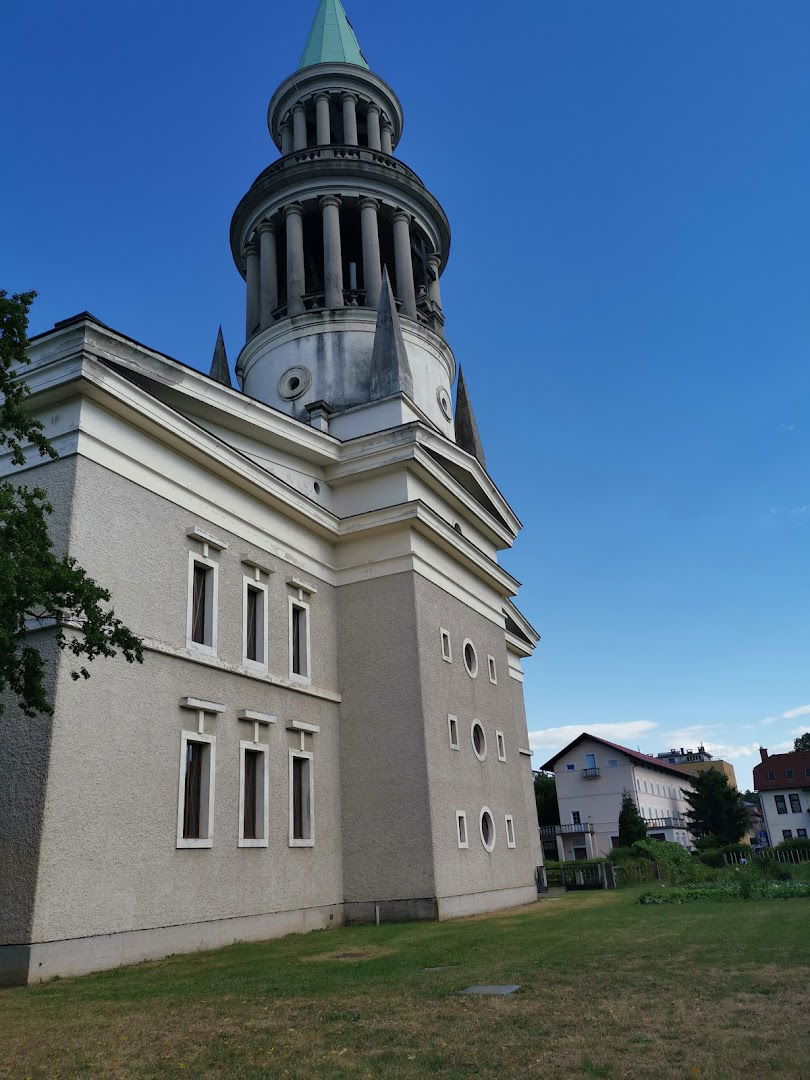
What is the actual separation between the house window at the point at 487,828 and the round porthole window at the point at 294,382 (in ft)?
46.7

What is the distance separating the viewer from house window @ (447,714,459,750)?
2242cm

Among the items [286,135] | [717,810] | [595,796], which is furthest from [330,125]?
[717,810]

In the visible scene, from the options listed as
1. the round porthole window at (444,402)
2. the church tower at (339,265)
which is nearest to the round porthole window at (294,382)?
the church tower at (339,265)

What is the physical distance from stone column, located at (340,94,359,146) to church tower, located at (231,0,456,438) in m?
0.06

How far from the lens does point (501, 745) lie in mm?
26188

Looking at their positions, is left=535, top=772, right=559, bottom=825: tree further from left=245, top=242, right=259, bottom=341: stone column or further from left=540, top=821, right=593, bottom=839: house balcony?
left=245, top=242, right=259, bottom=341: stone column

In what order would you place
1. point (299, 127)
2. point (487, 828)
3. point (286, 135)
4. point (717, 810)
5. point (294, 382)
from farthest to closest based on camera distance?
point (717, 810) → point (286, 135) → point (299, 127) → point (294, 382) → point (487, 828)

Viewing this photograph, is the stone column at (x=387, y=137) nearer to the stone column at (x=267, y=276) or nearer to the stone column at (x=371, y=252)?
the stone column at (x=371, y=252)

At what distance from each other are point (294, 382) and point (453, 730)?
12.8 m

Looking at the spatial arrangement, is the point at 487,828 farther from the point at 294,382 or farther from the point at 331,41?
the point at 331,41

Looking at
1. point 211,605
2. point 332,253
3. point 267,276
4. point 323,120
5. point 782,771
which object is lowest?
point 211,605

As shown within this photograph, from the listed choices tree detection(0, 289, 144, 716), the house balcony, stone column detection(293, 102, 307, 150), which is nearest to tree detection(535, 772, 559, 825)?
the house balcony

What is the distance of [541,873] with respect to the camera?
32.6 m

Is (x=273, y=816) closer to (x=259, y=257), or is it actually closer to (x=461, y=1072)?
(x=461, y=1072)
